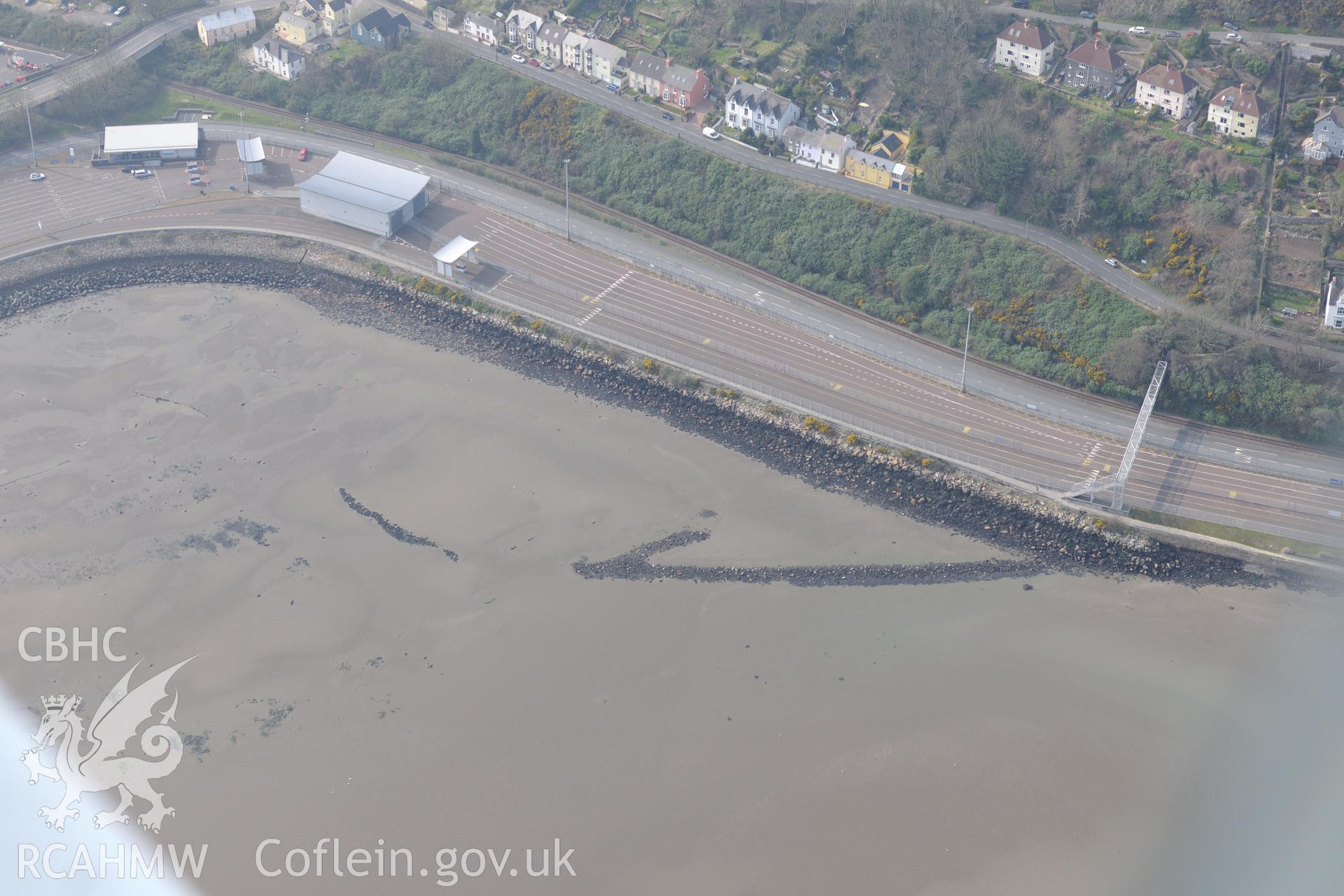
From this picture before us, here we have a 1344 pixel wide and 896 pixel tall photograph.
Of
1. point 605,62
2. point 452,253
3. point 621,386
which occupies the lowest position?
point 621,386

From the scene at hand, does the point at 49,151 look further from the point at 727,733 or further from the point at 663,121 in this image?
the point at 727,733

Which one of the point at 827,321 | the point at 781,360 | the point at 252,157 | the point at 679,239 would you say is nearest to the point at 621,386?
the point at 781,360

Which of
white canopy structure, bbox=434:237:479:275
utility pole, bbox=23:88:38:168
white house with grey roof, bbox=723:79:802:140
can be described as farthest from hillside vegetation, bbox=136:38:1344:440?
utility pole, bbox=23:88:38:168

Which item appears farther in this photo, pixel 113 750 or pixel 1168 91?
pixel 1168 91

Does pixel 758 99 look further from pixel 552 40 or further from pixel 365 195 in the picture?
pixel 365 195

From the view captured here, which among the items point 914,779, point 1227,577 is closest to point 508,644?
point 914,779

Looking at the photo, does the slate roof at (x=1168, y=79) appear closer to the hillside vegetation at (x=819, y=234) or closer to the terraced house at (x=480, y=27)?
the hillside vegetation at (x=819, y=234)

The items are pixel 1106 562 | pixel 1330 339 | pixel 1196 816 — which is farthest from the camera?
pixel 1330 339
